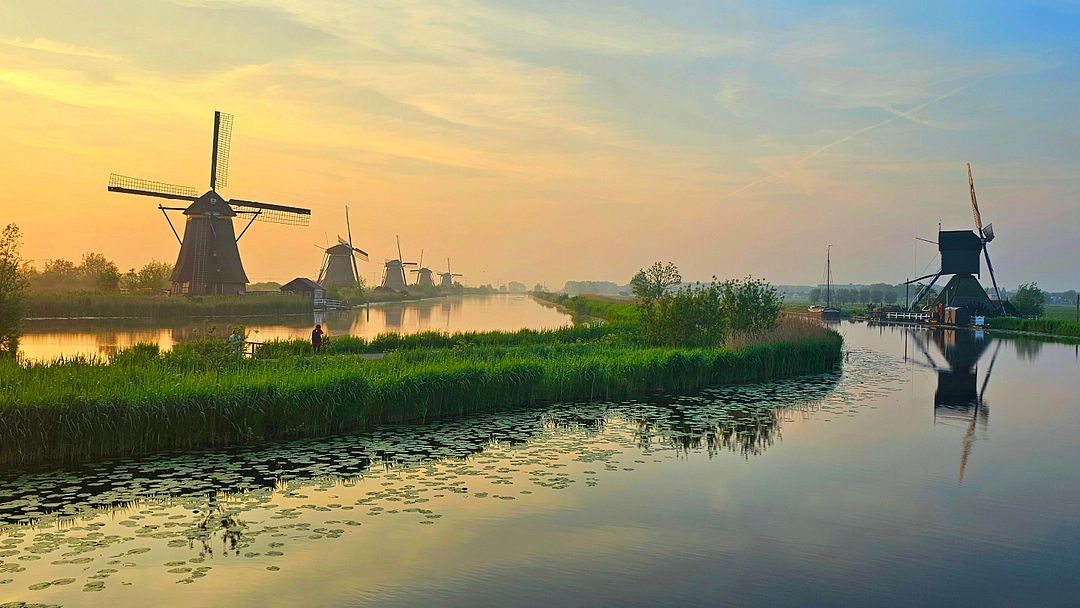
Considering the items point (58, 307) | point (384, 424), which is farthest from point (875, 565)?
point (58, 307)

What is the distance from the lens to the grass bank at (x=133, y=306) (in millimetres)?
49625

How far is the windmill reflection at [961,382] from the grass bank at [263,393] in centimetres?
658

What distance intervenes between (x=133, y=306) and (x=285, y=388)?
4364 centimetres

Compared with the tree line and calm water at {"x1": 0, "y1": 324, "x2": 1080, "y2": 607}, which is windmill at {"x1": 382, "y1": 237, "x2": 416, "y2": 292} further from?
calm water at {"x1": 0, "y1": 324, "x2": 1080, "y2": 607}

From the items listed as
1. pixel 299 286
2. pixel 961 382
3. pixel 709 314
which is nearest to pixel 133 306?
pixel 299 286

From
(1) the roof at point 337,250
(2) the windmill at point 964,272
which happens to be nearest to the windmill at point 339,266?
(1) the roof at point 337,250

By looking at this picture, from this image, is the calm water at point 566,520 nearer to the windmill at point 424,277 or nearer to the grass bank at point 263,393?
the grass bank at point 263,393

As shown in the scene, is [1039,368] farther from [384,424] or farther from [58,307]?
[58,307]

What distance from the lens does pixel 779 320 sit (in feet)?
110

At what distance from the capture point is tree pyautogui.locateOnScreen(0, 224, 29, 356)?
67.4 ft

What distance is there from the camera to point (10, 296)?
20.7 metres

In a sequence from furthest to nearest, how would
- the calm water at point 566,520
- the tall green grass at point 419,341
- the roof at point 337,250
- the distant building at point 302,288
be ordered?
1. the roof at point 337,250
2. the distant building at point 302,288
3. the tall green grass at point 419,341
4. the calm water at point 566,520

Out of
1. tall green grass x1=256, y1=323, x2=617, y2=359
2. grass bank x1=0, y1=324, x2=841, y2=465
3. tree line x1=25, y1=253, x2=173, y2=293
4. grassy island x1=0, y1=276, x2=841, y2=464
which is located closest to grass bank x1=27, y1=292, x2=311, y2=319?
tree line x1=25, y1=253, x2=173, y2=293

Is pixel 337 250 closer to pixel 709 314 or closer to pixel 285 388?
pixel 709 314
